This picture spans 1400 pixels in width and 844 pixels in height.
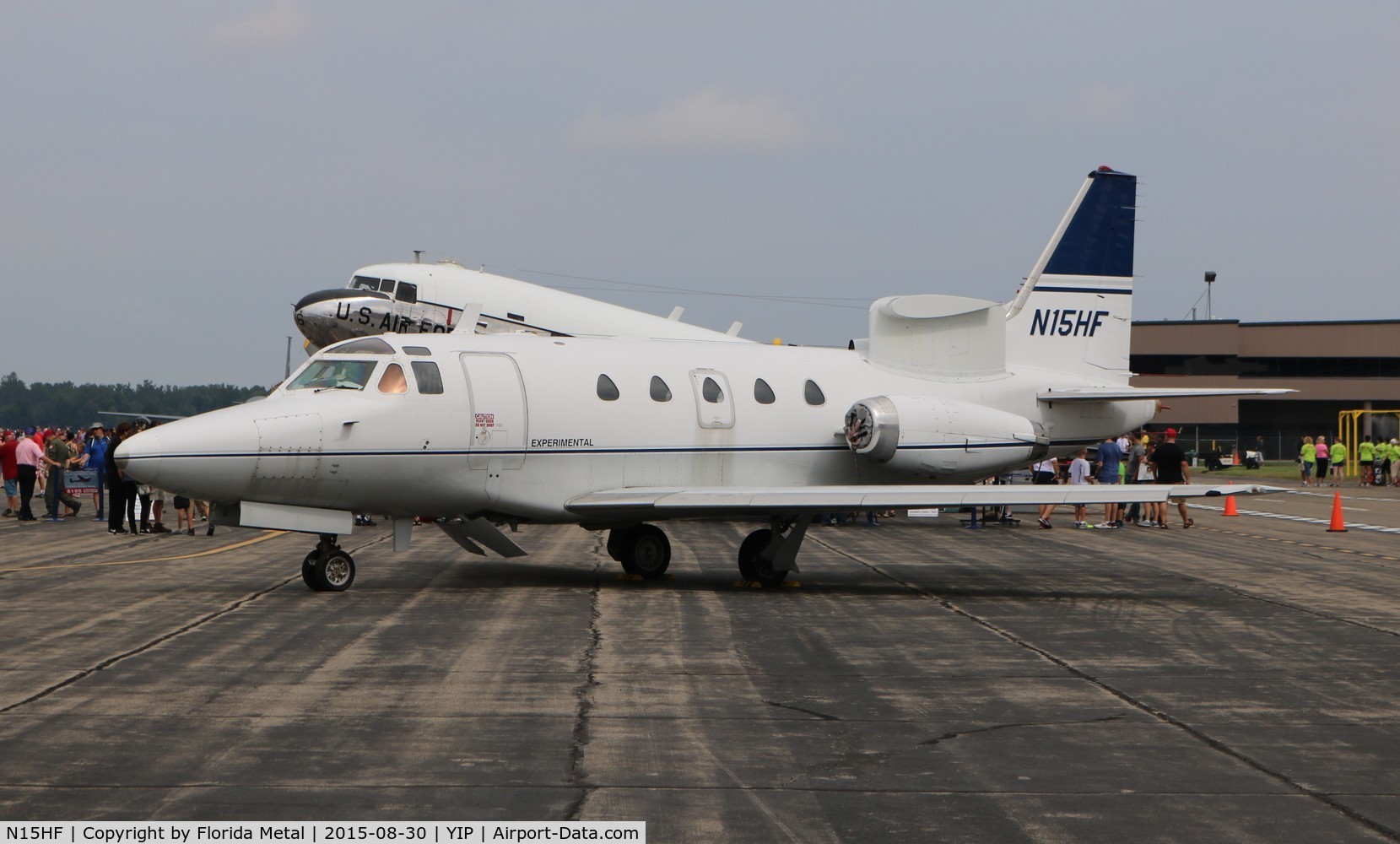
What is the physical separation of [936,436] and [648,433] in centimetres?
396

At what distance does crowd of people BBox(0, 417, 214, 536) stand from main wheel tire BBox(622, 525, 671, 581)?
10.7 meters

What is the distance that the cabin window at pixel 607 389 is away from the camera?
17.7 m

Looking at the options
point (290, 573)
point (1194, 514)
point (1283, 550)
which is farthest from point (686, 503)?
point (1194, 514)

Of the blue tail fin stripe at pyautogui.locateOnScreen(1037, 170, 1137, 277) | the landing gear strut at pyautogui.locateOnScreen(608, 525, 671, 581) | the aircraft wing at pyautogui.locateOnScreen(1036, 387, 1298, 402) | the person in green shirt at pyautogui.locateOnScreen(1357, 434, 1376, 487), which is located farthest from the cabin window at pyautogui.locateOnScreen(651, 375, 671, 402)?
the person in green shirt at pyautogui.locateOnScreen(1357, 434, 1376, 487)

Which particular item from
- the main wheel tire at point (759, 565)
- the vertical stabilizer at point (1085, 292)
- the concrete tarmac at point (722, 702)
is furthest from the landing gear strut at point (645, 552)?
the vertical stabilizer at point (1085, 292)

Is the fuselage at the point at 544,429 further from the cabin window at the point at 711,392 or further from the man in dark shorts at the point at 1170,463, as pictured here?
the man in dark shorts at the point at 1170,463

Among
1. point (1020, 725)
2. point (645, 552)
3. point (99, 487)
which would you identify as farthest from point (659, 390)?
point (99, 487)

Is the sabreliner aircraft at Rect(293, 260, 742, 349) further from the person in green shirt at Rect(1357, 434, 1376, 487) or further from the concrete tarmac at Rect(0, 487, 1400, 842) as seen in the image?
the person in green shirt at Rect(1357, 434, 1376, 487)

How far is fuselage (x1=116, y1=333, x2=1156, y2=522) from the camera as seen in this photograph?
15562 mm

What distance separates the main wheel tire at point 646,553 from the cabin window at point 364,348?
3.87 metres

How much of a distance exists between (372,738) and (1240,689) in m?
6.09

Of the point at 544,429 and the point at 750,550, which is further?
the point at 750,550

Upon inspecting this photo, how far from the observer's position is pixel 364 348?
16734 mm

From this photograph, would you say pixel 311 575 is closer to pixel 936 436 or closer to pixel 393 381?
pixel 393 381
